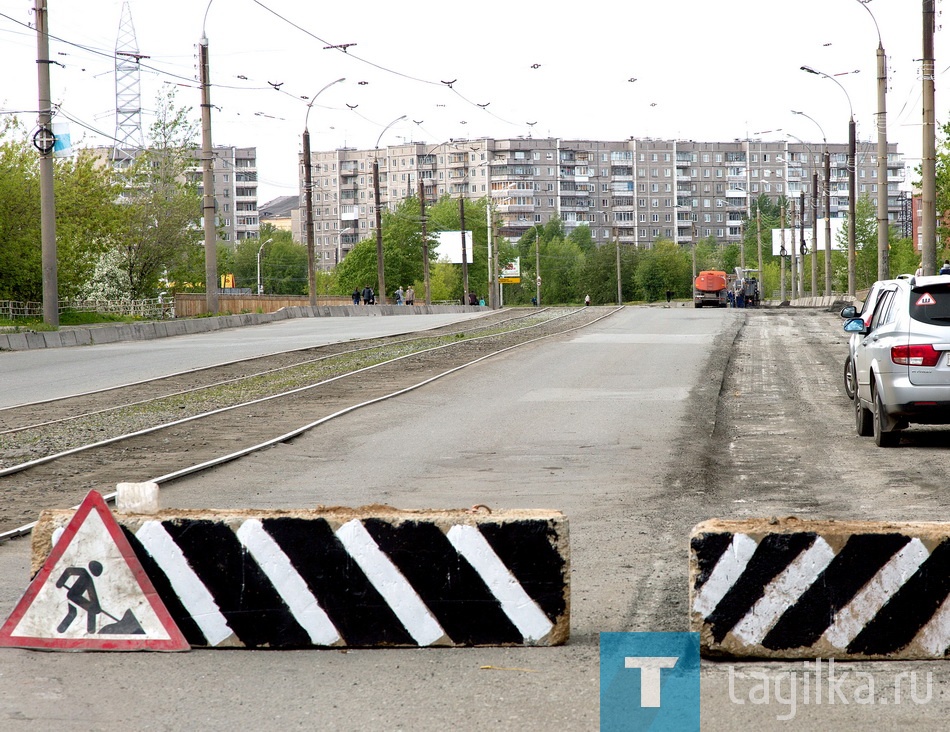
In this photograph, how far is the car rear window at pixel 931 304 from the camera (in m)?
11.9

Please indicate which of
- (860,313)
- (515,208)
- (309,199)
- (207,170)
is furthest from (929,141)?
(515,208)

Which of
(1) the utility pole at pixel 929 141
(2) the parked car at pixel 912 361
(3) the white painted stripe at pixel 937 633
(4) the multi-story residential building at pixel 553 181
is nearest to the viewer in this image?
(3) the white painted stripe at pixel 937 633

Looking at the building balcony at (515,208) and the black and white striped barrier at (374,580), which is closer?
the black and white striped barrier at (374,580)

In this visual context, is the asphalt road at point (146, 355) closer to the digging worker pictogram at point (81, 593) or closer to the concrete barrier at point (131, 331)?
the concrete barrier at point (131, 331)

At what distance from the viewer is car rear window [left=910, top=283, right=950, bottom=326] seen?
38.9 ft

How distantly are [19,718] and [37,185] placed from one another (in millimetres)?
41041

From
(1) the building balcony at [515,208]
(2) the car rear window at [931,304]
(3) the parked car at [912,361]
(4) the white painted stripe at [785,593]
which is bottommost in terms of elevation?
(4) the white painted stripe at [785,593]

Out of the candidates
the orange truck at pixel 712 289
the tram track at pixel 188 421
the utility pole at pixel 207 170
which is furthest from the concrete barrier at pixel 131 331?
the orange truck at pixel 712 289

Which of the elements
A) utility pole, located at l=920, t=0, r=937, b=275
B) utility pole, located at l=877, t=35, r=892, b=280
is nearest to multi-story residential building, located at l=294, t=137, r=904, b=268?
utility pole, located at l=877, t=35, r=892, b=280

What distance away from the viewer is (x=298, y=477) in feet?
36.0

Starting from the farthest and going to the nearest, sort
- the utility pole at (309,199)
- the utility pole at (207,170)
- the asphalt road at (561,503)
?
the utility pole at (309,199) → the utility pole at (207,170) → the asphalt road at (561,503)

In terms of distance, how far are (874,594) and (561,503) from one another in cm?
425

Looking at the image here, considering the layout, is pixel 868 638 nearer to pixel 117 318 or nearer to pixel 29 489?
pixel 29 489

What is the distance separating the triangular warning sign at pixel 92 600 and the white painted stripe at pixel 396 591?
0.88 meters
